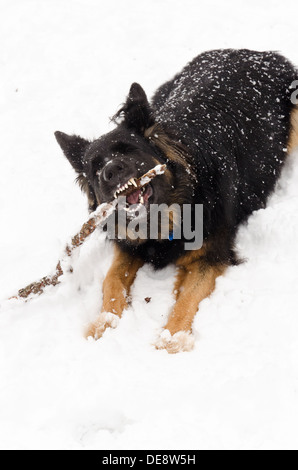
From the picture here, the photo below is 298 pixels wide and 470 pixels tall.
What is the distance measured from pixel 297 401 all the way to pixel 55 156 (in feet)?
17.3

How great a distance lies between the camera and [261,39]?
8070 mm

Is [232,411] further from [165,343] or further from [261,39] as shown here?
[261,39]

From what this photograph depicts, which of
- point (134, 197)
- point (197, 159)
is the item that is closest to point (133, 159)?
point (134, 197)

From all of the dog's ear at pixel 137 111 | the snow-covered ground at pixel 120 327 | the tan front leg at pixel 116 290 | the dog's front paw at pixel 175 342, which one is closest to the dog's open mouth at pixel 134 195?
the dog's ear at pixel 137 111

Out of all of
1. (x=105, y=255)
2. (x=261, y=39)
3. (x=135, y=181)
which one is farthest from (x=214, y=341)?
(x=261, y=39)

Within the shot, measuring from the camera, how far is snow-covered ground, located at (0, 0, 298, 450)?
9.43ft

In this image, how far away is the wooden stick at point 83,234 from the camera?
12.8 ft

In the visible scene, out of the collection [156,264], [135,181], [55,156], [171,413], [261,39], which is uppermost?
[261,39]

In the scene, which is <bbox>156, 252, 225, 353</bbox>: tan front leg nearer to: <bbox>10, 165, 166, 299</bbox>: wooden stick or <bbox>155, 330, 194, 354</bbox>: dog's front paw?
<bbox>155, 330, 194, 354</bbox>: dog's front paw

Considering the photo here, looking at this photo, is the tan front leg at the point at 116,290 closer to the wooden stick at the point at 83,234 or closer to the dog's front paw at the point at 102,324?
the dog's front paw at the point at 102,324

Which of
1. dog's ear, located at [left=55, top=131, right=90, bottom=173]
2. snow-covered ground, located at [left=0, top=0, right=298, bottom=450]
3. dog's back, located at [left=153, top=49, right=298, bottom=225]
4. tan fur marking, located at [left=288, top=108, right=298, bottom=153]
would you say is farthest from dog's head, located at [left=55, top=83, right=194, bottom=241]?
tan fur marking, located at [left=288, top=108, right=298, bottom=153]

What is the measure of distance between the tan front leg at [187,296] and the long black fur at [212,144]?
0.36 feet

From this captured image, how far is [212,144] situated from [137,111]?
94 centimetres
